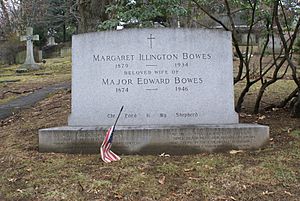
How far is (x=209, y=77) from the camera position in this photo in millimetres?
5602

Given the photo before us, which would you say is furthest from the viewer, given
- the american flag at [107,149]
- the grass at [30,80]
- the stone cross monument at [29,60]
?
the stone cross monument at [29,60]

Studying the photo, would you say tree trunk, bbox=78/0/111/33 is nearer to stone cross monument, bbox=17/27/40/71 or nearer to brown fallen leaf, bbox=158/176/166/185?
brown fallen leaf, bbox=158/176/166/185

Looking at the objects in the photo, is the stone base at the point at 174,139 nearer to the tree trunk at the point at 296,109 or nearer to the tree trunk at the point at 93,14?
the tree trunk at the point at 296,109

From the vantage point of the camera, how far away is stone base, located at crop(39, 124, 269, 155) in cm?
512

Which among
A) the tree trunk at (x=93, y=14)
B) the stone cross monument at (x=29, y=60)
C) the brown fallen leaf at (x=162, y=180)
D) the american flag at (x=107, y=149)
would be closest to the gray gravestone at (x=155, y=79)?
the american flag at (x=107, y=149)

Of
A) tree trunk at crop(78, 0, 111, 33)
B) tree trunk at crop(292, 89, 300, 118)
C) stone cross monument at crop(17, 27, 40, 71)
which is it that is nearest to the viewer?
tree trunk at crop(292, 89, 300, 118)

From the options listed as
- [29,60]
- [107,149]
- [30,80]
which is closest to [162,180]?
[107,149]

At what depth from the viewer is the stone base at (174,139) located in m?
5.12

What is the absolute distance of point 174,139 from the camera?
5.12 metres

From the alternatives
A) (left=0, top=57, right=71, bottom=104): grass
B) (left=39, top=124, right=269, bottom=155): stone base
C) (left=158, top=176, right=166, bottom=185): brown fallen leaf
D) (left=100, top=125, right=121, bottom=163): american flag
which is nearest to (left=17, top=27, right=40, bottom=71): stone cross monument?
(left=0, top=57, right=71, bottom=104): grass

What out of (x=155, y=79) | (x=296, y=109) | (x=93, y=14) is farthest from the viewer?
(x=93, y=14)

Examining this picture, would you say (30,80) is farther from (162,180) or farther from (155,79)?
(162,180)

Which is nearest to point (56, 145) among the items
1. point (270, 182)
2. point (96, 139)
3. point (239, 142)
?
point (96, 139)

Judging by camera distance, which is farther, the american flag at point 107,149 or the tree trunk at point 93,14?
the tree trunk at point 93,14
